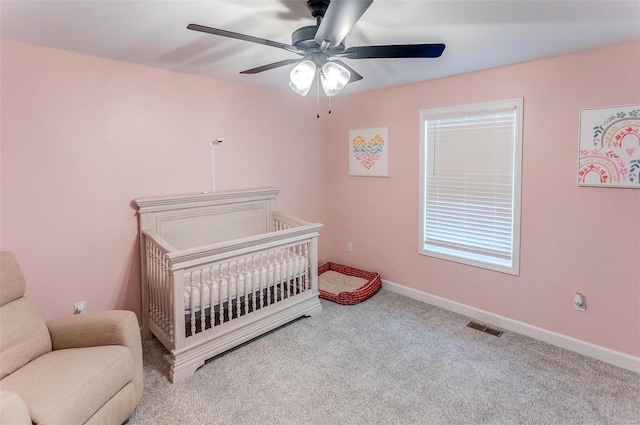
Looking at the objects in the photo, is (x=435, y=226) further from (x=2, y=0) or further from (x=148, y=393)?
(x=2, y=0)

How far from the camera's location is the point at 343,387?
227cm

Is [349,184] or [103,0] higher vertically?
[103,0]

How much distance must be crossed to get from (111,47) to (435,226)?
3117mm

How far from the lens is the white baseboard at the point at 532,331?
246cm

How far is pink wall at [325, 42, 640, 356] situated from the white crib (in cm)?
136

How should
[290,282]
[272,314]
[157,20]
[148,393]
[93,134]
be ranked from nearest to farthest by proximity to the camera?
[157,20] < [148,393] < [93,134] < [272,314] < [290,282]

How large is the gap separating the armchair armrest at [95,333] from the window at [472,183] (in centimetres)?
272

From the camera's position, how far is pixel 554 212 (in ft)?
8.87

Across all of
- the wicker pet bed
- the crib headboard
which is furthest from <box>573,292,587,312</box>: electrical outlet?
the crib headboard

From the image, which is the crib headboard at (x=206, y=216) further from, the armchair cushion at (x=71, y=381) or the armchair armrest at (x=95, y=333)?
the armchair cushion at (x=71, y=381)

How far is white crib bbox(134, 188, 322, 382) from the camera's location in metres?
2.41

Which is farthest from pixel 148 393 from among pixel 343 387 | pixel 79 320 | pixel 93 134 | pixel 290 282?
pixel 93 134

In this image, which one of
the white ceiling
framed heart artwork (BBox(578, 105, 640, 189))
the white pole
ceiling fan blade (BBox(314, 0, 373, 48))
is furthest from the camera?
the white pole

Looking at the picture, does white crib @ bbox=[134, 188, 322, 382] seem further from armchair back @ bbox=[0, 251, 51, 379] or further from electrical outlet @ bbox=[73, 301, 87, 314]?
armchair back @ bbox=[0, 251, 51, 379]
